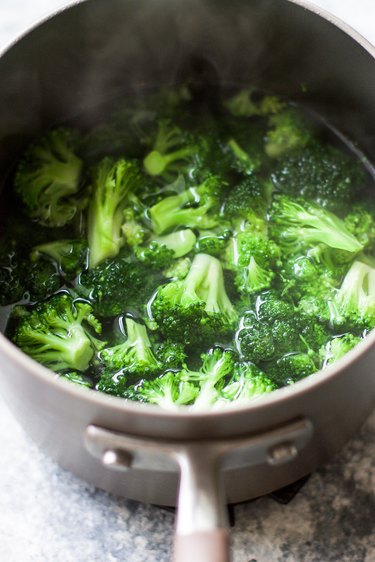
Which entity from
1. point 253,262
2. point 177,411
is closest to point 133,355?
point 253,262

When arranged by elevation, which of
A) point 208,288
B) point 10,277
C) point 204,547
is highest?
point 204,547

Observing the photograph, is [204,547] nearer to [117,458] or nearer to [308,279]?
[117,458]

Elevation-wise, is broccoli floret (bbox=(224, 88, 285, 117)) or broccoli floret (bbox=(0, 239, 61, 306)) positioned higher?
broccoli floret (bbox=(224, 88, 285, 117))

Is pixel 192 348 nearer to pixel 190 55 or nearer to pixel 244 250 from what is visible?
pixel 244 250

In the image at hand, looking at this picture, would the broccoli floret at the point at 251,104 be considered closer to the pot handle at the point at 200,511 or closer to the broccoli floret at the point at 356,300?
the broccoli floret at the point at 356,300

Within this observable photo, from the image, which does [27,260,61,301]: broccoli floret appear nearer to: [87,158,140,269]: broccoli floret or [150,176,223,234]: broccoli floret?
[87,158,140,269]: broccoli floret

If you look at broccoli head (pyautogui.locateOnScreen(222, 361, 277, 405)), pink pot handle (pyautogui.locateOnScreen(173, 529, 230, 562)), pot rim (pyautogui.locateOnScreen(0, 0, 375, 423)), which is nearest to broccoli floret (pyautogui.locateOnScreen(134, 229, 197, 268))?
broccoli head (pyautogui.locateOnScreen(222, 361, 277, 405))
